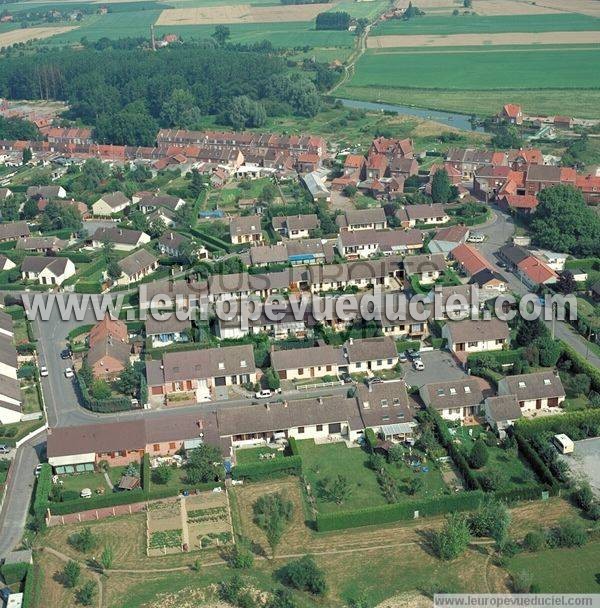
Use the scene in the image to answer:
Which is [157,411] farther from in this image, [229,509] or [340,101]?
[340,101]

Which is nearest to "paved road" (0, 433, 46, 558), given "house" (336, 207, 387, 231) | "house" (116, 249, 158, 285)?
"house" (116, 249, 158, 285)

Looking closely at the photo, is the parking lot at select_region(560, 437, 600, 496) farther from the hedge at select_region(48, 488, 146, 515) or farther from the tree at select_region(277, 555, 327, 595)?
the hedge at select_region(48, 488, 146, 515)

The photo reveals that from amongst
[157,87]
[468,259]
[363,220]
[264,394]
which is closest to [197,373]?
[264,394]

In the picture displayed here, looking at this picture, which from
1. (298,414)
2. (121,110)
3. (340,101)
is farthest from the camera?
(340,101)

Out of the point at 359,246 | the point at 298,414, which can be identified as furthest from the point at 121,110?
the point at 298,414

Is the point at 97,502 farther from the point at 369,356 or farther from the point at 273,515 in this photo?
the point at 369,356
